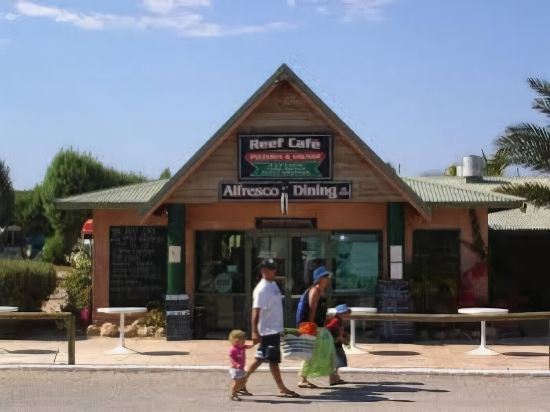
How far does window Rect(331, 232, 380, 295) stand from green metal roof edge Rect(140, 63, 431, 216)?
6.71 ft

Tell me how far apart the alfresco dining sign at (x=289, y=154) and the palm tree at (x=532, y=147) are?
4.27m

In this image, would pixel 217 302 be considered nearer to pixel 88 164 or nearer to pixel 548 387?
pixel 548 387

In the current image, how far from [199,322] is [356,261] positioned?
342cm

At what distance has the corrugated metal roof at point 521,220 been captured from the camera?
22.9 metres

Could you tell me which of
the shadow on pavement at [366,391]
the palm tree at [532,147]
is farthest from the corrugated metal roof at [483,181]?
the shadow on pavement at [366,391]

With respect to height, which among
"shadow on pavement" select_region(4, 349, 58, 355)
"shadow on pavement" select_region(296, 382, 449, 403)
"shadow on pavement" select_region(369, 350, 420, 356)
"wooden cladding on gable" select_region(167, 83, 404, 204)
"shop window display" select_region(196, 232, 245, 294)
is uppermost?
"wooden cladding on gable" select_region(167, 83, 404, 204)

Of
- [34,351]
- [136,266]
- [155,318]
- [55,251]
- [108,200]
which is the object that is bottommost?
[34,351]

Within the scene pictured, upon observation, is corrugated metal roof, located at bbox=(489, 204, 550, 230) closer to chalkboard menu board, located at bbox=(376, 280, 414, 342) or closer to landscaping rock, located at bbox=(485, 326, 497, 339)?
landscaping rock, located at bbox=(485, 326, 497, 339)

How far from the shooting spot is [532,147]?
1888 cm

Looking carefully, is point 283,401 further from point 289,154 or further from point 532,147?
point 532,147

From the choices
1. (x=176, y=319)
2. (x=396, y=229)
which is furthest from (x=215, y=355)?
(x=396, y=229)

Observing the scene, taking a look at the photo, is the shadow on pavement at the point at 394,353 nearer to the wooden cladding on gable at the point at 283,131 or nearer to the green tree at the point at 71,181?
the wooden cladding on gable at the point at 283,131

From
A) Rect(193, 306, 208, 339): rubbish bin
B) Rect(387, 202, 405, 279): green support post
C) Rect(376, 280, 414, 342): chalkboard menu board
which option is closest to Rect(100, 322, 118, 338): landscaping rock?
Rect(193, 306, 208, 339): rubbish bin

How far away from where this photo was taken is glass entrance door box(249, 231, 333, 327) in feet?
59.4
